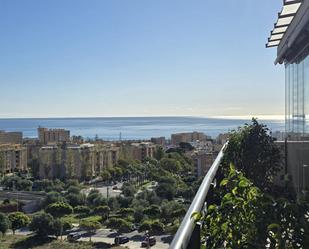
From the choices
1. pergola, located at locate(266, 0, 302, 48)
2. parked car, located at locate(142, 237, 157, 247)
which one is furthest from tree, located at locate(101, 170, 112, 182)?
pergola, located at locate(266, 0, 302, 48)

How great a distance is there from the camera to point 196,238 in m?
1.18

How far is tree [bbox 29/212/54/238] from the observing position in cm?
2320

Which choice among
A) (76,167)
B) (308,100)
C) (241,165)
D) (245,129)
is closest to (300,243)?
(241,165)

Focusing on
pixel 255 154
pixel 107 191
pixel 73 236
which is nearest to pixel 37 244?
pixel 73 236

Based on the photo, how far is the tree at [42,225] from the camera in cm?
2320

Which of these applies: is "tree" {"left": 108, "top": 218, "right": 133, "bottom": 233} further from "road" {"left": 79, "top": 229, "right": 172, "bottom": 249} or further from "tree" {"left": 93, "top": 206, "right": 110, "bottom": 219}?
"tree" {"left": 93, "top": 206, "right": 110, "bottom": 219}

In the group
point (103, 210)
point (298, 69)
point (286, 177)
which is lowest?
point (103, 210)

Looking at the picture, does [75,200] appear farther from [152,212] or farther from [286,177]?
[286,177]

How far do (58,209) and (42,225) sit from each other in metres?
3.02

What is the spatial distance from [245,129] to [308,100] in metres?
0.72

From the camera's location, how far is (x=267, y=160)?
136 inches

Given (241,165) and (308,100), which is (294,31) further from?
(241,165)

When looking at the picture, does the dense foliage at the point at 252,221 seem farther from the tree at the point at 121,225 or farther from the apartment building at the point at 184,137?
the apartment building at the point at 184,137

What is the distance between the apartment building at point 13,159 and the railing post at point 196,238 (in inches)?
1904
